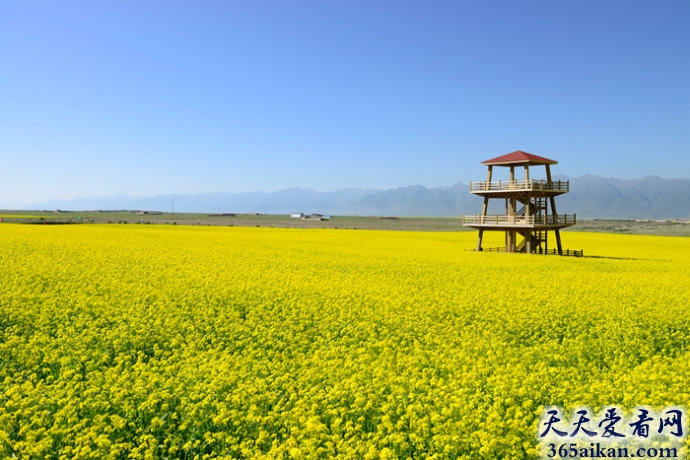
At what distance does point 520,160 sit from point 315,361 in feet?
120

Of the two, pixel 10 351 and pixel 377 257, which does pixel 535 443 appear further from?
pixel 377 257

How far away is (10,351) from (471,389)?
11867mm

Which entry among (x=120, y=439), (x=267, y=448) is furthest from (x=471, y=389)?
(x=120, y=439)

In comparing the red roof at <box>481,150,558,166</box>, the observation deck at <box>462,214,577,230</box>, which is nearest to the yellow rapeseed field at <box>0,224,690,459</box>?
the observation deck at <box>462,214,577,230</box>

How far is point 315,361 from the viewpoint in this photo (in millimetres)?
12000

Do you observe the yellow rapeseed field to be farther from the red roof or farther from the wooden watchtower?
the red roof

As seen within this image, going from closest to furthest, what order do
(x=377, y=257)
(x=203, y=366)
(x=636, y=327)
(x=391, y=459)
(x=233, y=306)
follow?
1. (x=391, y=459)
2. (x=203, y=366)
3. (x=636, y=327)
4. (x=233, y=306)
5. (x=377, y=257)

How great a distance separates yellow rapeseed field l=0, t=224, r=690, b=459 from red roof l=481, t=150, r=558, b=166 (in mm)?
19600

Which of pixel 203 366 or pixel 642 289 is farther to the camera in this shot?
pixel 642 289

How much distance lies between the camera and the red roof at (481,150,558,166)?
1704 inches

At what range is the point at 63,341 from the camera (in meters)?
13.6

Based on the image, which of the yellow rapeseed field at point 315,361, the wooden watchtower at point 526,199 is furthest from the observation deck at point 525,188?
the yellow rapeseed field at point 315,361

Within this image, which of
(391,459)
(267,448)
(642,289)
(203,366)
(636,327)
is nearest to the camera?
(391,459)

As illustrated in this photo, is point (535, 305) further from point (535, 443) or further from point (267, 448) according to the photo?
point (267, 448)
